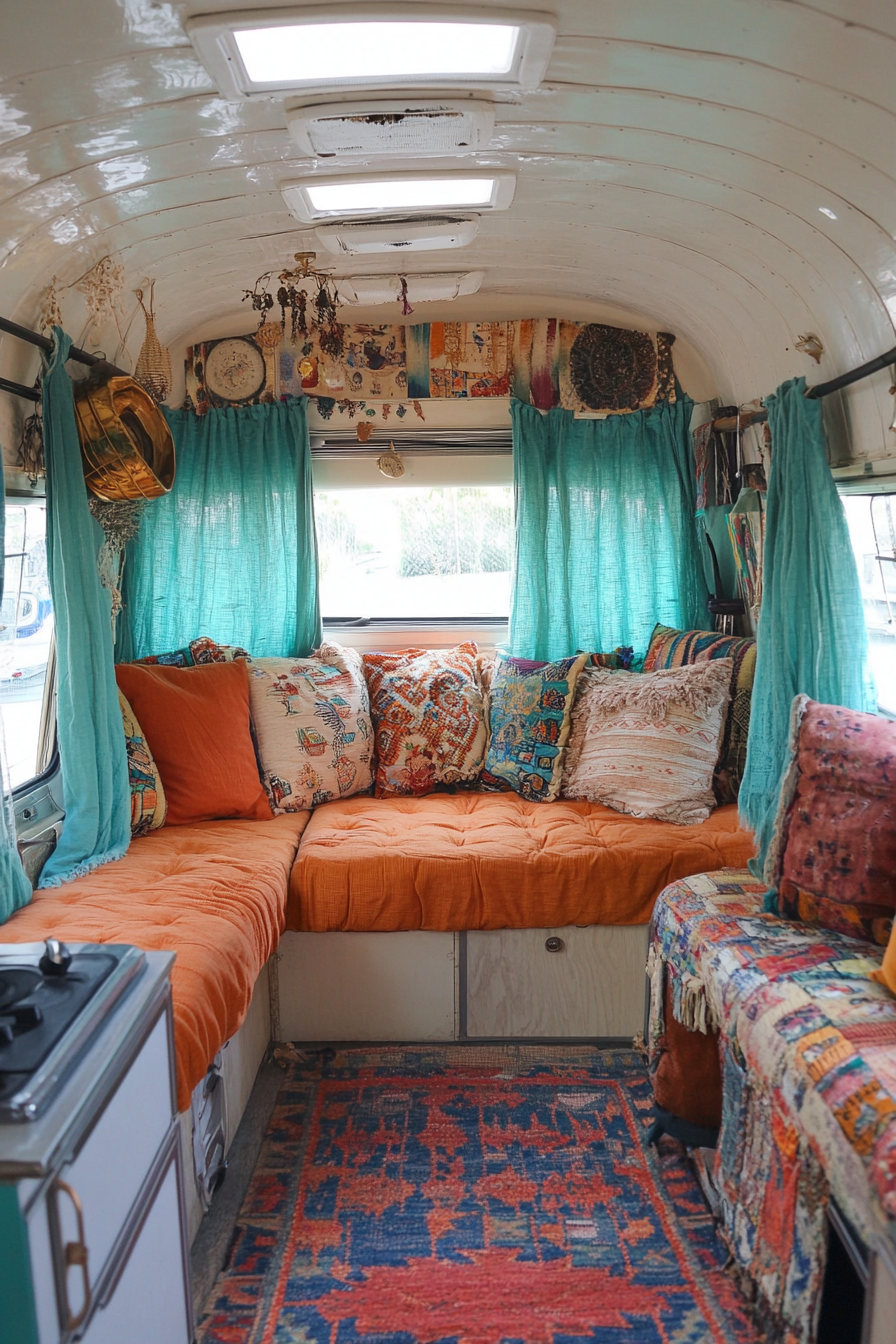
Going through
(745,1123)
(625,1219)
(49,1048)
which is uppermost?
(49,1048)

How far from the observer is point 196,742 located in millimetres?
3133

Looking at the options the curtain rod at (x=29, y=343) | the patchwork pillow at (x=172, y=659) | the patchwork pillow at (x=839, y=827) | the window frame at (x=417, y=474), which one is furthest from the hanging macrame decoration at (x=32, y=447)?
the patchwork pillow at (x=839, y=827)

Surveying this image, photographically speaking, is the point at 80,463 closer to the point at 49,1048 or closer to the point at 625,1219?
the point at 49,1048

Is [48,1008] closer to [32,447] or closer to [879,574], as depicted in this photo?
[32,447]

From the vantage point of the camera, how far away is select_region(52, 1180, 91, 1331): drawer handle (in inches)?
43.7

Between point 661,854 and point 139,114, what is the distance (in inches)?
91.4

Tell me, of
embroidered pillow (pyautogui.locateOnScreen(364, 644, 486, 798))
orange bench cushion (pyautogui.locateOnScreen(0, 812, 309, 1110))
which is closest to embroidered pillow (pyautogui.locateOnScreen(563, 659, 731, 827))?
embroidered pillow (pyautogui.locateOnScreen(364, 644, 486, 798))

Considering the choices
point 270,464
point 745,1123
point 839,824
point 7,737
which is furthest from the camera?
point 270,464

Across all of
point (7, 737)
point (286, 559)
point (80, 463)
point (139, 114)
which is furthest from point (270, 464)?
point (139, 114)

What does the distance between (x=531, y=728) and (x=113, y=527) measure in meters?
1.61

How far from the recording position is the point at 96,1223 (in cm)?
122

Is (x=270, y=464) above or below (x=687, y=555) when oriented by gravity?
above

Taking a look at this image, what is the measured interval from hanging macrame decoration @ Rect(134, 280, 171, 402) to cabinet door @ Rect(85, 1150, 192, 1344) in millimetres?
2379

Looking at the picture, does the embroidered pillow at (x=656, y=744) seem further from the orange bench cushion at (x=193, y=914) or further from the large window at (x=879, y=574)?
the orange bench cushion at (x=193, y=914)
